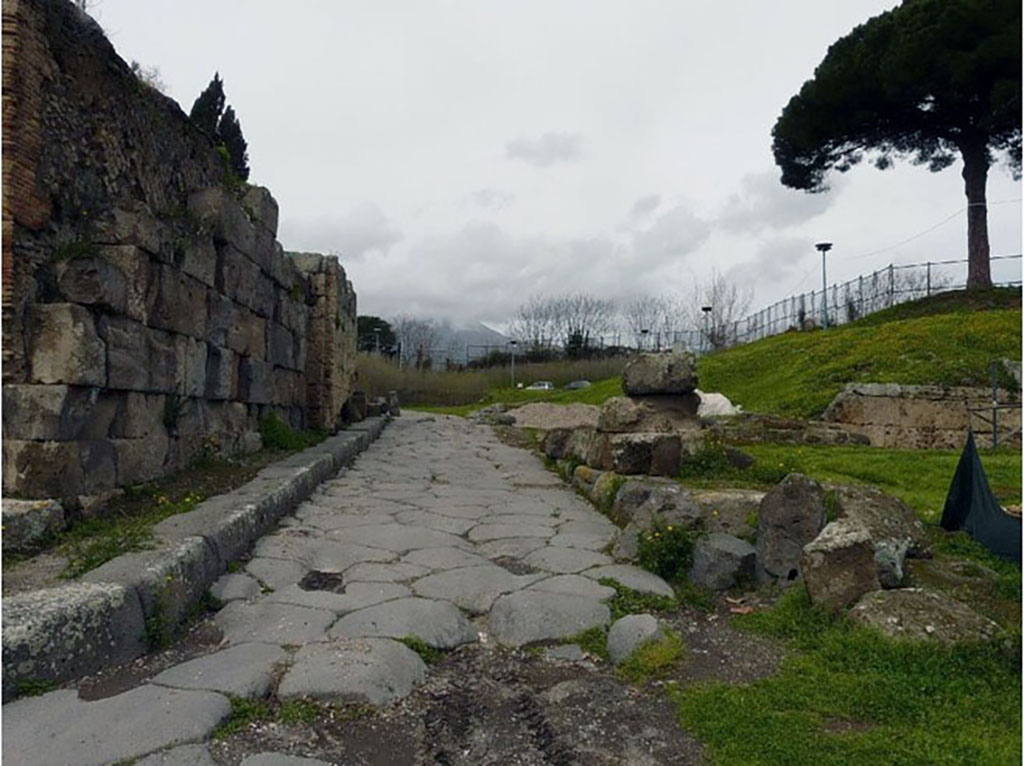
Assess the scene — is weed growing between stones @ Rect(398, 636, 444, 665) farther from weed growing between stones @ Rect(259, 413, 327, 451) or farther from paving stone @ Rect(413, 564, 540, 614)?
weed growing between stones @ Rect(259, 413, 327, 451)

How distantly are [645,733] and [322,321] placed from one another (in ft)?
30.0

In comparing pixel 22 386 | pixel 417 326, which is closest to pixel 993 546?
pixel 22 386

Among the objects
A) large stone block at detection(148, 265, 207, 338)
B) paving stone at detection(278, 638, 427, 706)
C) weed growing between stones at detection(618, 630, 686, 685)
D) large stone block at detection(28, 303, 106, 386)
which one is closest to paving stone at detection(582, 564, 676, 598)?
weed growing between stones at detection(618, 630, 686, 685)

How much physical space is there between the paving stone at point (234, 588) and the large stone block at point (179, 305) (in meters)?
1.99

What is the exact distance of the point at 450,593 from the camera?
3672 millimetres

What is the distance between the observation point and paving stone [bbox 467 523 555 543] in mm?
4949

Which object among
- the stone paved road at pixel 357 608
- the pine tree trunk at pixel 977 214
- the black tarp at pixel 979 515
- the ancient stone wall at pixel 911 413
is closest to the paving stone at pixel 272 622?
the stone paved road at pixel 357 608

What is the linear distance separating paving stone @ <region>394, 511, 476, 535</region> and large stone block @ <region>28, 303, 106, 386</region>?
2.38 meters

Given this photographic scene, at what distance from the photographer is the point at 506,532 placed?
5.09 m

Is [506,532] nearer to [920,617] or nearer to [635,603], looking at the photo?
[635,603]

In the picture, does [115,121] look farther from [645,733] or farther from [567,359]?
[567,359]

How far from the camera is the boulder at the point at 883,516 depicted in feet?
11.7

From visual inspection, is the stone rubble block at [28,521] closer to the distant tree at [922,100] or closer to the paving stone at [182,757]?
the paving stone at [182,757]

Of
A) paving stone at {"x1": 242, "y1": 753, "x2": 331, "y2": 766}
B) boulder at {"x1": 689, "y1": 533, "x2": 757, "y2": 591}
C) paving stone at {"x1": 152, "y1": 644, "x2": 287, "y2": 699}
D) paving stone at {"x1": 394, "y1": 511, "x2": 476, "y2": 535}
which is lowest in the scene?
paving stone at {"x1": 242, "y1": 753, "x2": 331, "y2": 766}
